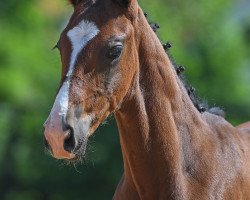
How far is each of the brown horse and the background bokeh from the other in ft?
20.5

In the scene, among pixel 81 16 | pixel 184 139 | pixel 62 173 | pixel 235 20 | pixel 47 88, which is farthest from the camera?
pixel 235 20

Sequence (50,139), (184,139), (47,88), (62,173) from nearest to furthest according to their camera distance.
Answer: (50,139) < (184,139) < (62,173) < (47,88)

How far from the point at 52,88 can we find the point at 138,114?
14.9 metres

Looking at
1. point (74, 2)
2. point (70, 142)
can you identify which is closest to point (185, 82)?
point (74, 2)

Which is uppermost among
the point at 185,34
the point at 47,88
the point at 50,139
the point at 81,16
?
the point at 185,34

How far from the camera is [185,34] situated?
30.7m

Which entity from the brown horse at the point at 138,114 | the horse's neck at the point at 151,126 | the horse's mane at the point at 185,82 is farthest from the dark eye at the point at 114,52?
the horse's mane at the point at 185,82

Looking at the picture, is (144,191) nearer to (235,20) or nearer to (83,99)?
(83,99)

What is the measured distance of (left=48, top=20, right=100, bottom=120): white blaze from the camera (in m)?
5.88

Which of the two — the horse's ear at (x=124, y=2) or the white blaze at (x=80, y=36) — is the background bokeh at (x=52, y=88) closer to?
the horse's ear at (x=124, y=2)

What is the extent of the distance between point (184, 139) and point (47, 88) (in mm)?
15629

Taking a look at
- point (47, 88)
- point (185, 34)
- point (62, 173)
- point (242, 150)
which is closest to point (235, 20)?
point (185, 34)

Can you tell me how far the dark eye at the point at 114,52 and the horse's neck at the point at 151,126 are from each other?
34cm

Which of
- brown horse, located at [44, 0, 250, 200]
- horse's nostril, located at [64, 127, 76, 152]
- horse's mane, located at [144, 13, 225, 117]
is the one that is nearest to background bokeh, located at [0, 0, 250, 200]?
horse's mane, located at [144, 13, 225, 117]
